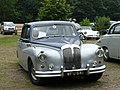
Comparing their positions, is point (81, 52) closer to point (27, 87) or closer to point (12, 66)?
point (27, 87)

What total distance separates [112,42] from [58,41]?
3846mm

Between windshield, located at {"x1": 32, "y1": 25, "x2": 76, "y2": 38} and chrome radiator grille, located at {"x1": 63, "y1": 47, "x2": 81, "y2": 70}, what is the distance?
1507 mm

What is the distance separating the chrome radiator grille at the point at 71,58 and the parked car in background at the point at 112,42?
12.7 feet

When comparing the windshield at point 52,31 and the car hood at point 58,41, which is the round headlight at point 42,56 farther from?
the windshield at point 52,31

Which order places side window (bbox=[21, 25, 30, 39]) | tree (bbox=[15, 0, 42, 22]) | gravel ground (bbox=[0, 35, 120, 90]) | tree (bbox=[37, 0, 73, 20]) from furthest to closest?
tree (bbox=[15, 0, 42, 22])
tree (bbox=[37, 0, 73, 20])
side window (bbox=[21, 25, 30, 39])
gravel ground (bbox=[0, 35, 120, 90])

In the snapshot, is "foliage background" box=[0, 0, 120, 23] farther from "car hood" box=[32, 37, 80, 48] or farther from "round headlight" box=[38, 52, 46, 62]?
"round headlight" box=[38, 52, 46, 62]

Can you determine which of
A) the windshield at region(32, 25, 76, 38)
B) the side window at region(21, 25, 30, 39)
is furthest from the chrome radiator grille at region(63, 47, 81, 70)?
the side window at region(21, 25, 30, 39)

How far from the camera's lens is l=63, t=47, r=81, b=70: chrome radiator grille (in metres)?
7.84

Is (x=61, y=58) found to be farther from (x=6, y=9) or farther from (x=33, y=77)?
(x=6, y=9)

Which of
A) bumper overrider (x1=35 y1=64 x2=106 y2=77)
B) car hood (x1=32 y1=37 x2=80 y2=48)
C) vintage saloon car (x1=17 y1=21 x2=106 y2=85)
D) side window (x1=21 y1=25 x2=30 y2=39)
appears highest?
side window (x1=21 y1=25 x2=30 y2=39)

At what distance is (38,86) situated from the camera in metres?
8.28

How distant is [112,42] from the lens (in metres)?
11.9

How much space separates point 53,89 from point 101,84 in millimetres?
1380

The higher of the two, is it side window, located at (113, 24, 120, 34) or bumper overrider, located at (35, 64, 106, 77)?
side window, located at (113, 24, 120, 34)
